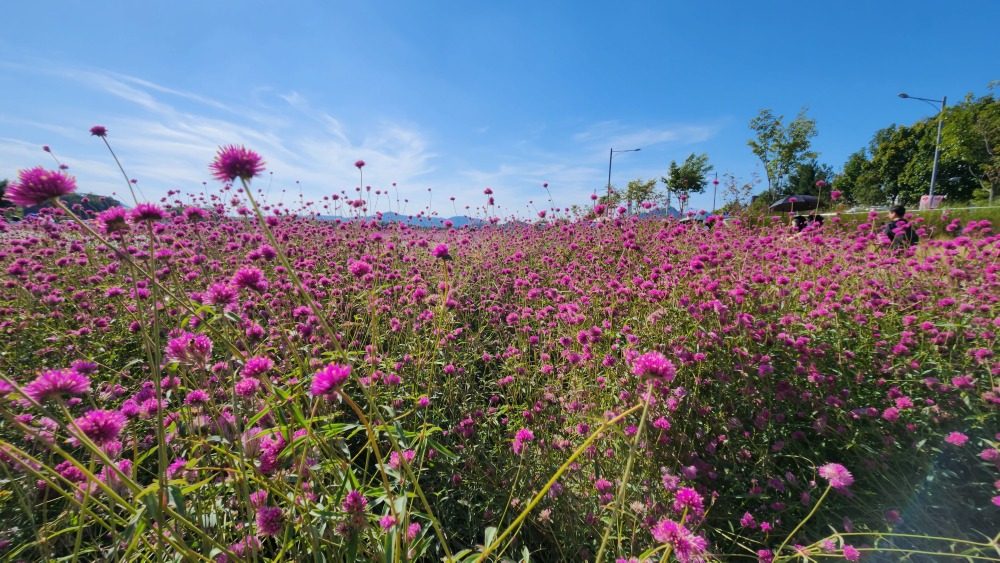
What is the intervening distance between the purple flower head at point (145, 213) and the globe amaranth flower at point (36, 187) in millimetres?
144

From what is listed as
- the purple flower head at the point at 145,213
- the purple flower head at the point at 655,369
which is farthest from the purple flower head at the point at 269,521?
the purple flower head at the point at 655,369

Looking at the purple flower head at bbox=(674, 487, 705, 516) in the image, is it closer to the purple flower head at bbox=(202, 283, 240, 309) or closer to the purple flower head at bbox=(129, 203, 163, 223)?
the purple flower head at bbox=(202, 283, 240, 309)

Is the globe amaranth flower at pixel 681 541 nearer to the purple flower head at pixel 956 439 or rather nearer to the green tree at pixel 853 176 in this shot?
the purple flower head at pixel 956 439

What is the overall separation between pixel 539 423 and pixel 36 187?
2.03m

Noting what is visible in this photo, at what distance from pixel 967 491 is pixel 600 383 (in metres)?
1.61

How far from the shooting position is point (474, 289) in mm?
4453

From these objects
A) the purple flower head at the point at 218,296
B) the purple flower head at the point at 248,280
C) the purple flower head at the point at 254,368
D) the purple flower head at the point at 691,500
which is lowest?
the purple flower head at the point at 691,500

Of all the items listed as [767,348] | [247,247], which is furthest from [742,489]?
[247,247]

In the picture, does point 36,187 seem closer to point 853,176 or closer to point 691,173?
point 691,173

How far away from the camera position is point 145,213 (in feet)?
3.77

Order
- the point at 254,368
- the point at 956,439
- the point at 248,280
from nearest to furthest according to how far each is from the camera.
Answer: the point at 254,368 → the point at 248,280 → the point at 956,439

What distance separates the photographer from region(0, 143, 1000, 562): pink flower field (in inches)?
40.8

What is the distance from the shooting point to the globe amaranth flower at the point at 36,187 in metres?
0.97

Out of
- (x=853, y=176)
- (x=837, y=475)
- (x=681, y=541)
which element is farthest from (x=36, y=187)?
(x=853, y=176)
